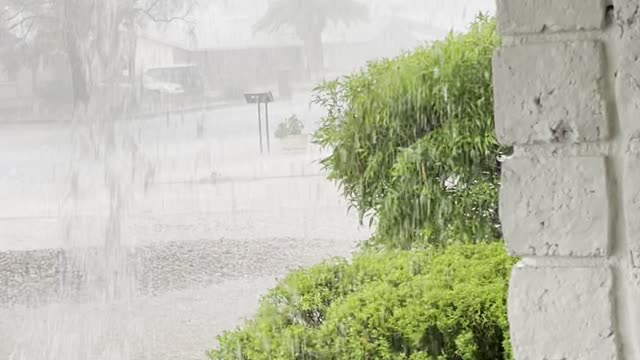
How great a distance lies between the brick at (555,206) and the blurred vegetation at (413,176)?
95 centimetres

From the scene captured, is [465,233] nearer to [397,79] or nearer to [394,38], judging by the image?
[397,79]

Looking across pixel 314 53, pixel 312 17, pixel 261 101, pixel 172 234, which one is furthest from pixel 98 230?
pixel 312 17

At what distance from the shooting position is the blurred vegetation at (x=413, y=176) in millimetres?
2195

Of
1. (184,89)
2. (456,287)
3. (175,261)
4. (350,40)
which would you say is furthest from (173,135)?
(456,287)

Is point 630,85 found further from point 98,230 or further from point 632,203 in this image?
point 98,230

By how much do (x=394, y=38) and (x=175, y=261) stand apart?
5.76ft

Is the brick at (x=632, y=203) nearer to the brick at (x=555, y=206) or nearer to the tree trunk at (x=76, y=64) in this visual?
the brick at (x=555, y=206)

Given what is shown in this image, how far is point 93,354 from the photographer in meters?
6.02

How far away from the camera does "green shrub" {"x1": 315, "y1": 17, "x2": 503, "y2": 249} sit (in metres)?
3.10

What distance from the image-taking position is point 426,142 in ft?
10.3

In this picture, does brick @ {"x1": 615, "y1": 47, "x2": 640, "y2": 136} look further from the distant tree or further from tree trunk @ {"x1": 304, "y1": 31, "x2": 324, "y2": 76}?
the distant tree

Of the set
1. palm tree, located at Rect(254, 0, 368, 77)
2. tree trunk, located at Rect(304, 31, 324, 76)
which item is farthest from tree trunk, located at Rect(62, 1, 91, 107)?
tree trunk, located at Rect(304, 31, 324, 76)

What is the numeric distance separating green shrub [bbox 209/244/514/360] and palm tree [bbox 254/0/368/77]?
3.60 metres

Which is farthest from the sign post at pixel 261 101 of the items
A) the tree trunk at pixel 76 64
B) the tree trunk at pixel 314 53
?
the tree trunk at pixel 76 64
